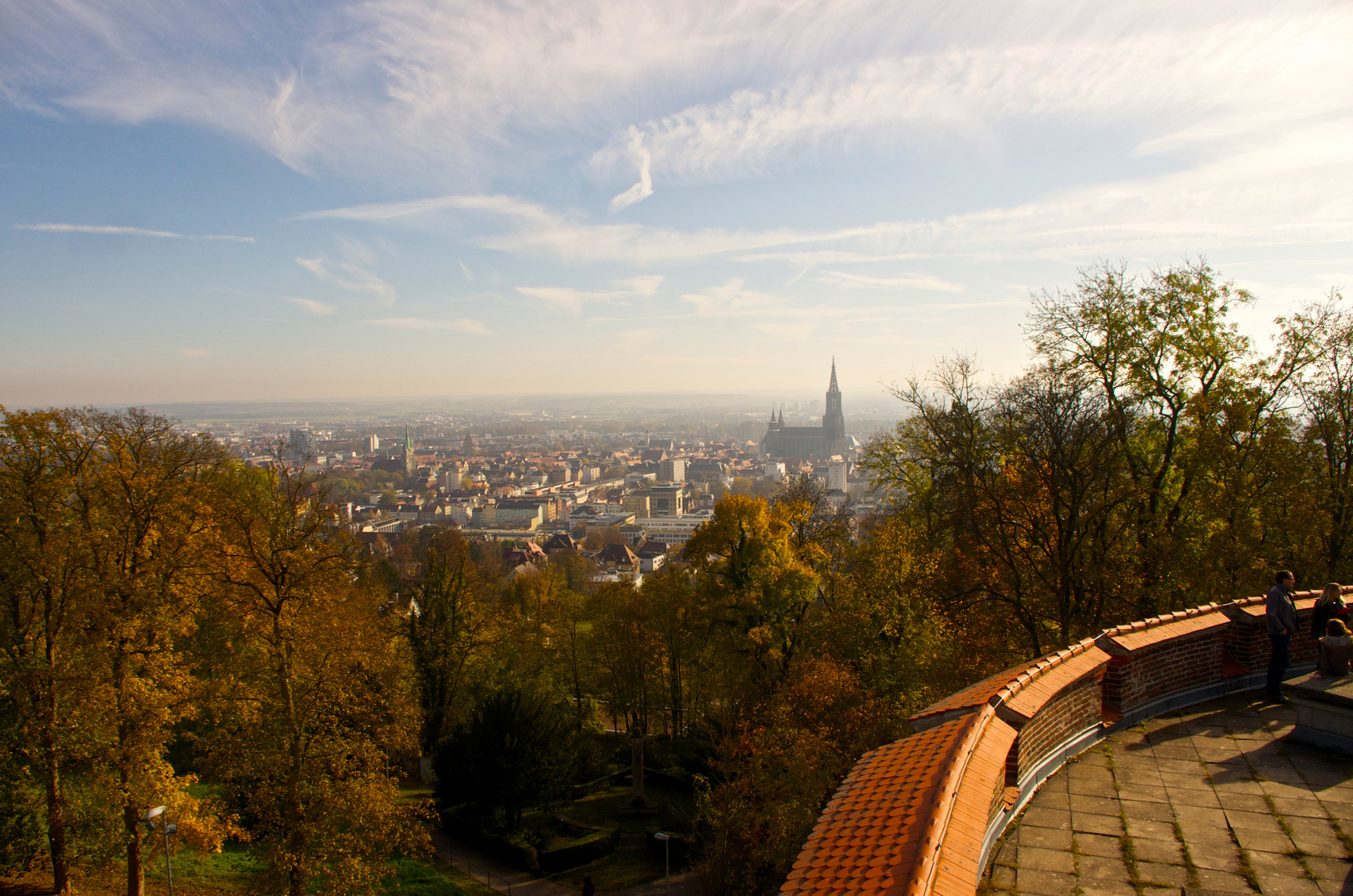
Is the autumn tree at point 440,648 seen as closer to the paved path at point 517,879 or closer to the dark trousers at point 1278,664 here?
the paved path at point 517,879

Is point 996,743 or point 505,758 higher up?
point 996,743

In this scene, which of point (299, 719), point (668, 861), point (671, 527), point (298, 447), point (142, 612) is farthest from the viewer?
point (671, 527)

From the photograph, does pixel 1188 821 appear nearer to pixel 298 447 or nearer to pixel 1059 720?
pixel 1059 720

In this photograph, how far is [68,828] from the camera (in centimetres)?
1379

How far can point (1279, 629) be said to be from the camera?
7.31 meters

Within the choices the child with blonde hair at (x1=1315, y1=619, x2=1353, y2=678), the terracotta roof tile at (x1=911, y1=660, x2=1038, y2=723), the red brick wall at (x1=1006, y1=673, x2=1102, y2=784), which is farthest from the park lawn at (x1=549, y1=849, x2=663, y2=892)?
the child with blonde hair at (x1=1315, y1=619, x2=1353, y2=678)

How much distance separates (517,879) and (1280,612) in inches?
696

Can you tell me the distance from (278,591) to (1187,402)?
18.4 m

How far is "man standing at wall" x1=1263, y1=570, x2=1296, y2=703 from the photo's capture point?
7211 mm

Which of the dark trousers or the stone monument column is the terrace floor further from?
the stone monument column

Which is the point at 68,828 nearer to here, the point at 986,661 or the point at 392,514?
the point at 986,661

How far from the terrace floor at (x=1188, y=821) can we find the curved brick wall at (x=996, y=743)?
0.67 ft

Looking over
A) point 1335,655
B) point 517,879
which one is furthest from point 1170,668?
point 517,879

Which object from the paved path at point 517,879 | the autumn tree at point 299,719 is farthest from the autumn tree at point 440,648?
the autumn tree at point 299,719
